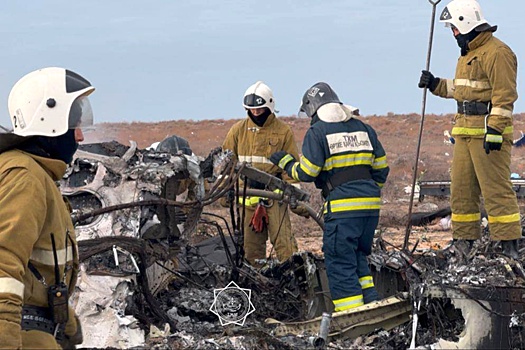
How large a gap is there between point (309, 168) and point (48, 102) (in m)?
3.47

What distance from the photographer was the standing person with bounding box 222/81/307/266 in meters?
9.08

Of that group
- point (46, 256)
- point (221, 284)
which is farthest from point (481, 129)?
point (46, 256)

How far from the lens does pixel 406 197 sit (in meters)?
18.3

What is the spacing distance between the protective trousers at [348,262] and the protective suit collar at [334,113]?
2.66 ft

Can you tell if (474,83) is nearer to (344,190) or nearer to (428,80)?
(428,80)

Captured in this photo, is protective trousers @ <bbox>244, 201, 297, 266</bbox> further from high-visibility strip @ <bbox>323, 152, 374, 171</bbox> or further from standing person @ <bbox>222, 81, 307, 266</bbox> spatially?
high-visibility strip @ <bbox>323, 152, 374, 171</bbox>

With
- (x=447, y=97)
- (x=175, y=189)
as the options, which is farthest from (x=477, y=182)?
(x=175, y=189)

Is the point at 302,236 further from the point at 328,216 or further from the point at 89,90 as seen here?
the point at 89,90

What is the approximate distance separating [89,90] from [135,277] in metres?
2.40

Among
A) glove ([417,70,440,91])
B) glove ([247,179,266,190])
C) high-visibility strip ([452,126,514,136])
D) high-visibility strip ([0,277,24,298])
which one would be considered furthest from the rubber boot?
high-visibility strip ([0,277,24,298])

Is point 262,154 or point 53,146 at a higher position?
point 53,146

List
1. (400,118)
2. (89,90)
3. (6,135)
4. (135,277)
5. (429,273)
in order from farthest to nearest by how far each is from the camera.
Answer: (400,118)
(429,273)
(135,277)
(89,90)
(6,135)

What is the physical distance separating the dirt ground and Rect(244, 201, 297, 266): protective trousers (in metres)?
1.10

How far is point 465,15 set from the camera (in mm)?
7801
